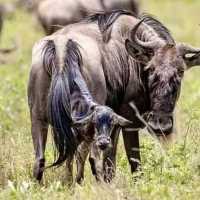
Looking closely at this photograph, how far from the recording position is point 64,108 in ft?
25.2

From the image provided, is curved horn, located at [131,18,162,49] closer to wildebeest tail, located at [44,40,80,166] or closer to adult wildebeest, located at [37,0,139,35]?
wildebeest tail, located at [44,40,80,166]

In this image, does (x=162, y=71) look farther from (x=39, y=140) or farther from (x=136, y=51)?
(x=39, y=140)

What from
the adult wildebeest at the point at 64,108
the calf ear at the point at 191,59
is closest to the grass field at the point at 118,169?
the adult wildebeest at the point at 64,108

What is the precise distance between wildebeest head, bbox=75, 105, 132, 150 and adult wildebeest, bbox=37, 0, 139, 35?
6622 mm

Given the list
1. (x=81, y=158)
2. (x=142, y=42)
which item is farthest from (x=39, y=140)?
(x=142, y=42)

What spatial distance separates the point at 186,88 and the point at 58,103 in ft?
23.5

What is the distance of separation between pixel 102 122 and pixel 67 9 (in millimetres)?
7287

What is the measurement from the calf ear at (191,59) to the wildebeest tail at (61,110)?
111 cm

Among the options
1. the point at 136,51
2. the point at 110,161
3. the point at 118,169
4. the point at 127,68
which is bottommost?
the point at 118,169

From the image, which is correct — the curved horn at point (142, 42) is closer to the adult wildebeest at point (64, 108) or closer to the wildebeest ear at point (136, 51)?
the wildebeest ear at point (136, 51)

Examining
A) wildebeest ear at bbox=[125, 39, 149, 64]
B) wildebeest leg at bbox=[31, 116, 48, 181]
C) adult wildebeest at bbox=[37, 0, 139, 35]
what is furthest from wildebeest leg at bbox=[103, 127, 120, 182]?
adult wildebeest at bbox=[37, 0, 139, 35]

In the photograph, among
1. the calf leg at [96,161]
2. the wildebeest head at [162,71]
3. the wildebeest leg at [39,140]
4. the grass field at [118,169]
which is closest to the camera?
the grass field at [118,169]

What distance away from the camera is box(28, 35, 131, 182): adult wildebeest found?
7.52 metres

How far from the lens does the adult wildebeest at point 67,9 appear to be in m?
14.4
